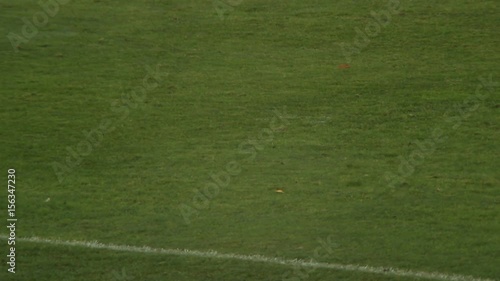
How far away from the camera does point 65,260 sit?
7934mm

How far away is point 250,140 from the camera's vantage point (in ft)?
34.0

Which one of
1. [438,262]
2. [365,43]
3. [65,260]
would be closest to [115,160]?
[65,260]

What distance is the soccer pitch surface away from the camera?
8023mm

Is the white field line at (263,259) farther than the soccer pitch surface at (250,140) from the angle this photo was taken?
No

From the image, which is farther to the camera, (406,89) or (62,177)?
(406,89)

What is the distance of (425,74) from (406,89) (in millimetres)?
559

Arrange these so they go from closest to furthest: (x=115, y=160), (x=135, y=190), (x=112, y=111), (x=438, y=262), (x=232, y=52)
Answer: (x=438, y=262) → (x=135, y=190) → (x=115, y=160) → (x=112, y=111) → (x=232, y=52)

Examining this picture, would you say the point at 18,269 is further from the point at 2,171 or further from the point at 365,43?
the point at 365,43

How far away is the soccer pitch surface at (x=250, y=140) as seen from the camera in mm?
8023

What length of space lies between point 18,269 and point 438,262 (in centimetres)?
353

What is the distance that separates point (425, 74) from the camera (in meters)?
12.1

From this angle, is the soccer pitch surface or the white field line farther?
the soccer pitch surface

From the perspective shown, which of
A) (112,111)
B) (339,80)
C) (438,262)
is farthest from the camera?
(339,80)

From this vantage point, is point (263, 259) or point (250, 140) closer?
point (263, 259)
